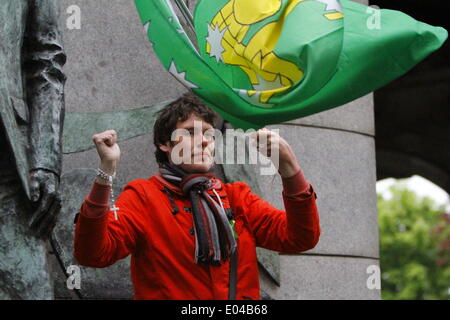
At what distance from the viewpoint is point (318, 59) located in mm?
4273

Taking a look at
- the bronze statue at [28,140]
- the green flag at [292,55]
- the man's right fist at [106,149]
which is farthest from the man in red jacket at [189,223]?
the bronze statue at [28,140]

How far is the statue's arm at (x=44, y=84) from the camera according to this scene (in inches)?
182

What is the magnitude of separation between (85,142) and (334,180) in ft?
5.57

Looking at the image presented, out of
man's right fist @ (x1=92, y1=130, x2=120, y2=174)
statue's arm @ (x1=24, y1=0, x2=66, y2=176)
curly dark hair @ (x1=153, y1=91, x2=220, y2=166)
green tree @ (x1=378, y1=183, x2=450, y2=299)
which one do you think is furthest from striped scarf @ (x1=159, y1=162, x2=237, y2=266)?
green tree @ (x1=378, y1=183, x2=450, y2=299)

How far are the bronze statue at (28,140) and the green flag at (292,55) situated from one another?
0.58m

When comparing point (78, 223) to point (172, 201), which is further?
point (172, 201)

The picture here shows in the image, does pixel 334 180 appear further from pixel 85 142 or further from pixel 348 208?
pixel 85 142

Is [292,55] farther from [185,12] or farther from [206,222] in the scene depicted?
[185,12]

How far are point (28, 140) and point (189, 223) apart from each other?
2.78 ft

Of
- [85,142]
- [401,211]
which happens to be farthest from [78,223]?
[401,211]

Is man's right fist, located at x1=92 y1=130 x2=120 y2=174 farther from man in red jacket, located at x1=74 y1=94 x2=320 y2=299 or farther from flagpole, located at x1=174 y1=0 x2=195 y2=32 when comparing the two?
flagpole, located at x1=174 y1=0 x2=195 y2=32

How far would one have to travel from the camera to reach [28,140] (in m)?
4.61

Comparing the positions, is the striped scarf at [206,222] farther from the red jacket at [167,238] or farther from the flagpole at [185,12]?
the flagpole at [185,12]

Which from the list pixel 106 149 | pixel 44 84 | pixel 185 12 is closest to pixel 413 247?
pixel 185 12
